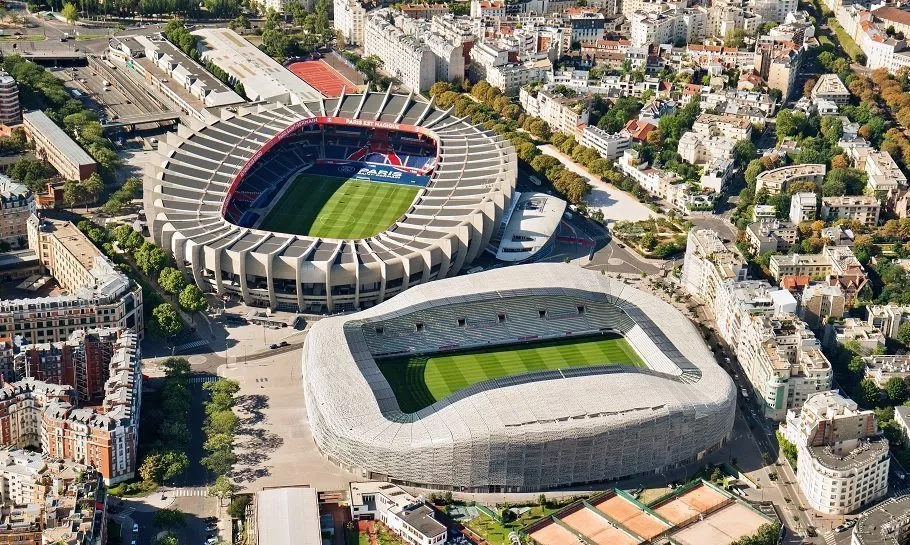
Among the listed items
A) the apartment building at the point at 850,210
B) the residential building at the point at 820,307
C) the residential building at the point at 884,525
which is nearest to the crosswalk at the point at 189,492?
the residential building at the point at 884,525

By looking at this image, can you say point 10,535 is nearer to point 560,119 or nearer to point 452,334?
point 452,334

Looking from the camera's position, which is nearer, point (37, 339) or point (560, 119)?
point (37, 339)

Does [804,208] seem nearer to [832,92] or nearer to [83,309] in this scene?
[832,92]

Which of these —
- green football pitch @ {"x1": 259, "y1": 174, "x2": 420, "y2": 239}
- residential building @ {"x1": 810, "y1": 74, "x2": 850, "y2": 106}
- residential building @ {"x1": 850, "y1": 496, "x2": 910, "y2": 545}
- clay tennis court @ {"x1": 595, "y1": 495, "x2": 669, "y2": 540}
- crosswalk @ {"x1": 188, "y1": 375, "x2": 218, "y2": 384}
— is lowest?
clay tennis court @ {"x1": 595, "y1": 495, "x2": 669, "y2": 540}

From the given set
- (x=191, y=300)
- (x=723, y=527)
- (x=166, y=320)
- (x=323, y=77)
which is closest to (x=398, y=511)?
(x=723, y=527)

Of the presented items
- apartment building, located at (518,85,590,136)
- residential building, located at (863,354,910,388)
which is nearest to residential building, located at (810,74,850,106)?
apartment building, located at (518,85,590,136)

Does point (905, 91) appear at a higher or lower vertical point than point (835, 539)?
higher

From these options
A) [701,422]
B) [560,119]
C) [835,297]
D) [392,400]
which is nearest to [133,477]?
[392,400]

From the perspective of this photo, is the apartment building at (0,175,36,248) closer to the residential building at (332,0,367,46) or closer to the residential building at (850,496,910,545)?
the residential building at (332,0,367,46)
